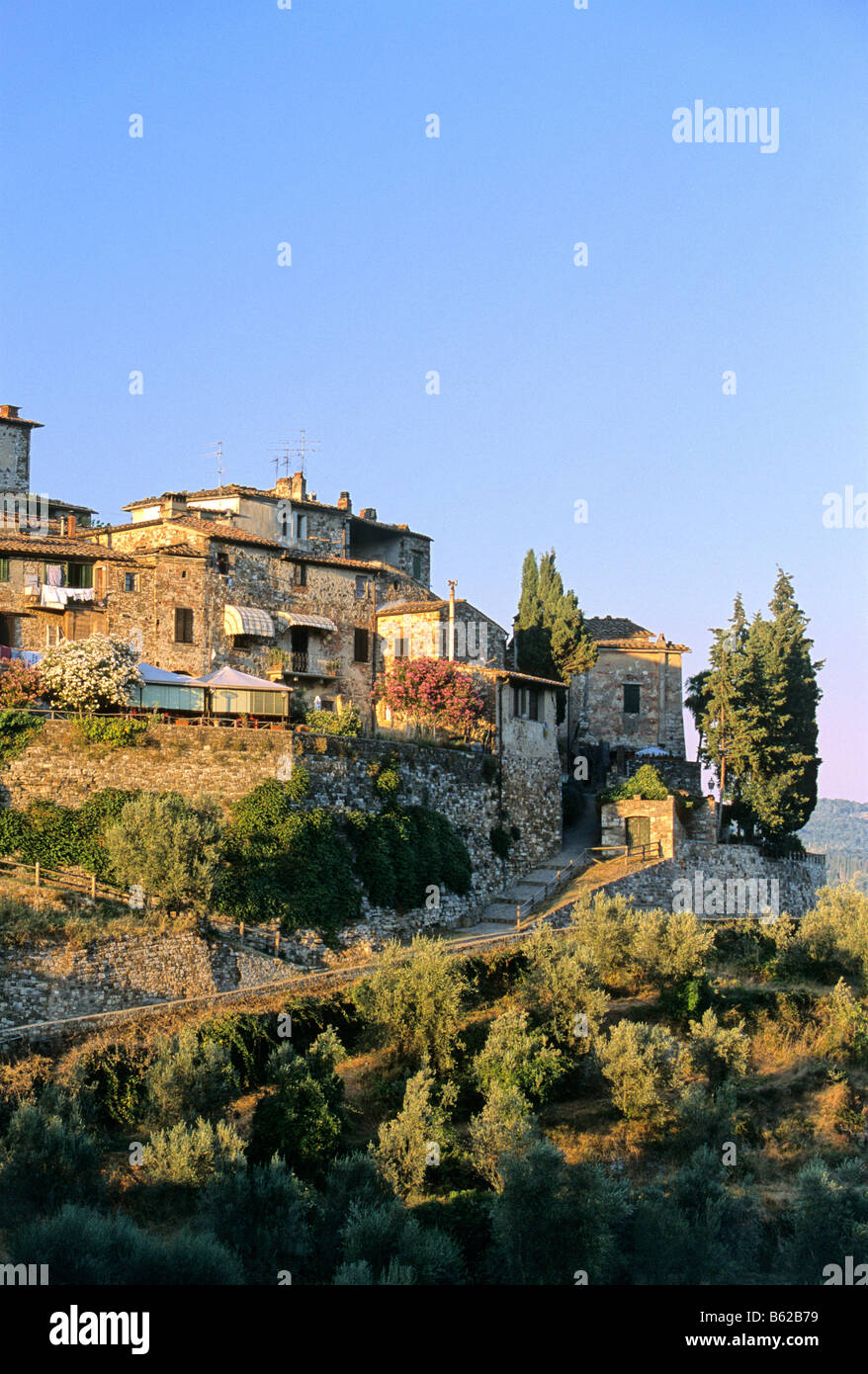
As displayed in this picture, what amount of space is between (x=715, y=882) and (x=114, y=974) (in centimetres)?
2575

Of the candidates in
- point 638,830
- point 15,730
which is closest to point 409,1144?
point 15,730

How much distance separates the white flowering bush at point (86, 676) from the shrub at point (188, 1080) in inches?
469

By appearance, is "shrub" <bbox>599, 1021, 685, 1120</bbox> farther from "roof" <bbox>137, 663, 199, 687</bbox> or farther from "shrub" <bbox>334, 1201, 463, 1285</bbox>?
"roof" <bbox>137, 663, 199, 687</bbox>

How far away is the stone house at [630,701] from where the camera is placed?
59.5m

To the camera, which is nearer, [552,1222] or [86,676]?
[552,1222]

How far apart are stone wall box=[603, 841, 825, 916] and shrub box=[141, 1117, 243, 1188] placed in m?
22.2

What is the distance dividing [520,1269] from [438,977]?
10.6 metres

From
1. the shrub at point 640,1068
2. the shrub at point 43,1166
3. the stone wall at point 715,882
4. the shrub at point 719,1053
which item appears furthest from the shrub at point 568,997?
the shrub at point 43,1166

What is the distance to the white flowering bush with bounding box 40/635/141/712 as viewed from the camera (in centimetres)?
3766

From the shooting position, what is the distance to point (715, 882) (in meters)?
50.1

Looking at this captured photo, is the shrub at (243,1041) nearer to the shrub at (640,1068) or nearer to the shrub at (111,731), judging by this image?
the shrub at (640,1068)

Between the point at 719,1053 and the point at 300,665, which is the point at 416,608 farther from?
the point at 719,1053

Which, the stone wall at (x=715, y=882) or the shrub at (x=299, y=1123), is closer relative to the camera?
the shrub at (x=299, y=1123)

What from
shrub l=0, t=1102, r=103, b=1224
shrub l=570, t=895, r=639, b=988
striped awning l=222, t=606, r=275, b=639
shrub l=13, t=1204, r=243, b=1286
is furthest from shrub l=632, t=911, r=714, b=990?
shrub l=13, t=1204, r=243, b=1286
